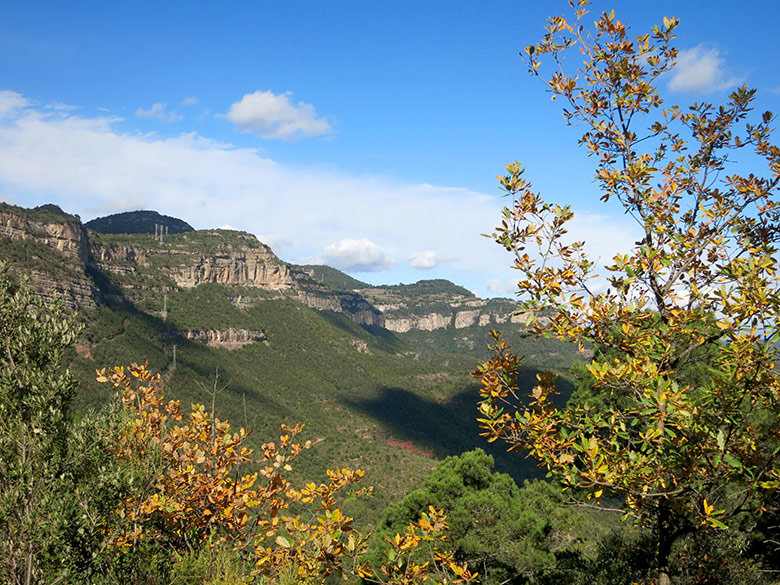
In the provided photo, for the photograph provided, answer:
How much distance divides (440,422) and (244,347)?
47.2m

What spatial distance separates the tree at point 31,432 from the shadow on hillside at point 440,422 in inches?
3210

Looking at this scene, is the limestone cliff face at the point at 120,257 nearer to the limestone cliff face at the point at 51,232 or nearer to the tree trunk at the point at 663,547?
the limestone cliff face at the point at 51,232

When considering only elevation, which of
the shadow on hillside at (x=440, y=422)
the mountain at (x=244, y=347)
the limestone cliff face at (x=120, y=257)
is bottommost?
the shadow on hillside at (x=440, y=422)

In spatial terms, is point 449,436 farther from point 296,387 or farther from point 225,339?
point 225,339

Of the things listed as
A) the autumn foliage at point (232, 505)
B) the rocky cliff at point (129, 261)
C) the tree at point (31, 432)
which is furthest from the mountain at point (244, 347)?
the autumn foliage at point (232, 505)

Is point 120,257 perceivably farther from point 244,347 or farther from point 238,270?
point 244,347

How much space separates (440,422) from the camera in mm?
104750

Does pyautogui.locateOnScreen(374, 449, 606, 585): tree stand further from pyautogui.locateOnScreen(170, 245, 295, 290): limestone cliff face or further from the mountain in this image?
pyautogui.locateOnScreen(170, 245, 295, 290): limestone cliff face

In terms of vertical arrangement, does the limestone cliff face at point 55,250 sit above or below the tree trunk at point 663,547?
above

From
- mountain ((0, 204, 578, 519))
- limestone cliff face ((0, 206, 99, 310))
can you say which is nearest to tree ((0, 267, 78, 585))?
mountain ((0, 204, 578, 519))

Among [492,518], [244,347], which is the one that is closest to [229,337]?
[244,347]

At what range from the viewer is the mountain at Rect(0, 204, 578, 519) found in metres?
71.1

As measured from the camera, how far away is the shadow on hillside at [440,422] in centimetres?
8794

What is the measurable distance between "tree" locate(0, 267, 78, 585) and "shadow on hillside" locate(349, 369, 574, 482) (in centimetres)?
8154
